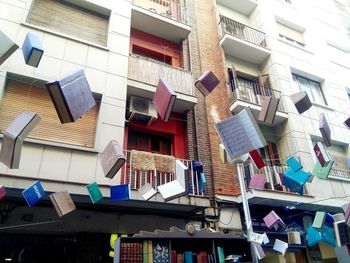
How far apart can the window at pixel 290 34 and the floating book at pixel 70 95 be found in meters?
11.1

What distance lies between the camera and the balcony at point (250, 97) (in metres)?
9.30

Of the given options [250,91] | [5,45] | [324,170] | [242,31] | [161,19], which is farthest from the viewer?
[242,31]

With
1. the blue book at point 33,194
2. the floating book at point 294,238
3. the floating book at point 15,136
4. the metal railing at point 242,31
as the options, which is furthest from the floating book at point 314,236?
the metal railing at point 242,31

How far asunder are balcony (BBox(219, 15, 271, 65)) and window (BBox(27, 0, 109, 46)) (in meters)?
4.60

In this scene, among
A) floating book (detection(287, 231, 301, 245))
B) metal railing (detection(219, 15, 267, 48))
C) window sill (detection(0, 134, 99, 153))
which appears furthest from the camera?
metal railing (detection(219, 15, 267, 48))

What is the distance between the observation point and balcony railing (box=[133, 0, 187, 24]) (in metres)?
10.0

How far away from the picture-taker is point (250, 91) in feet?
33.4

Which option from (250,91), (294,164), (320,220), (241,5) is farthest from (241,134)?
(241,5)

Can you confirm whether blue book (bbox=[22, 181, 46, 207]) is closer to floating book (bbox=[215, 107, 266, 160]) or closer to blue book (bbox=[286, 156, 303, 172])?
floating book (bbox=[215, 107, 266, 160])

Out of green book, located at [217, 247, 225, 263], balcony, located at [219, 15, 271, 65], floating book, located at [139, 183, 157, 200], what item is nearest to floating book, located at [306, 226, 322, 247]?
green book, located at [217, 247, 225, 263]

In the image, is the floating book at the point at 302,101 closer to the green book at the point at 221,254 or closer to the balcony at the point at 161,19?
the green book at the point at 221,254

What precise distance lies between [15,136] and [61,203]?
147 cm

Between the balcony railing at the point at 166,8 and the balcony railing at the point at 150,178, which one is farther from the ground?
the balcony railing at the point at 166,8

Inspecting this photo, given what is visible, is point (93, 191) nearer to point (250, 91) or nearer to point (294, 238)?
point (294, 238)
